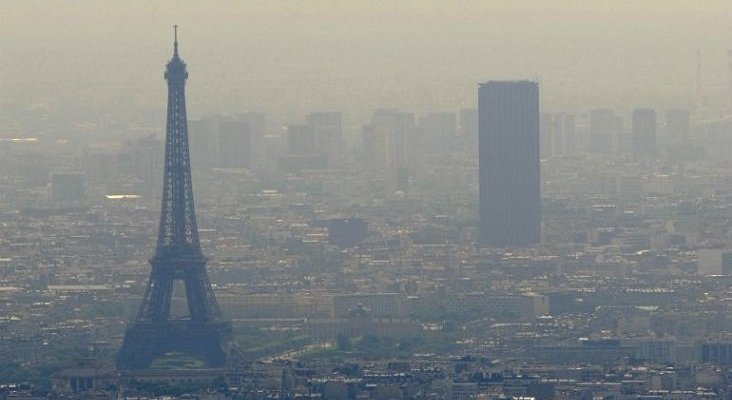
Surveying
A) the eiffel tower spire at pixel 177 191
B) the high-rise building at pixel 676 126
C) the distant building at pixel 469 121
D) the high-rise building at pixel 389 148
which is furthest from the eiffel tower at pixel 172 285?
the high-rise building at pixel 676 126

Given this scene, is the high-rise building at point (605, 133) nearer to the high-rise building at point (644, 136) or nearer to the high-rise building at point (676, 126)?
the high-rise building at point (644, 136)

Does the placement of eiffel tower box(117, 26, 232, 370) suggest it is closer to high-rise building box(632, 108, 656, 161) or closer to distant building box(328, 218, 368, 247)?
distant building box(328, 218, 368, 247)

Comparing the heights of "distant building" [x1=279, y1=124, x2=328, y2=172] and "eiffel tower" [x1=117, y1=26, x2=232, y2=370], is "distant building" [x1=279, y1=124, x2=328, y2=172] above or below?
above

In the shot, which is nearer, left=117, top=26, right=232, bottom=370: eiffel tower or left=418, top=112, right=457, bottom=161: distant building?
left=117, top=26, right=232, bottom=370: eiffel tower

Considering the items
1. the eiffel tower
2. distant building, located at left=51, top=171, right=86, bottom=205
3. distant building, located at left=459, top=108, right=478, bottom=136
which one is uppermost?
distant building, located at left=459, top=108, right=478, bottom=136

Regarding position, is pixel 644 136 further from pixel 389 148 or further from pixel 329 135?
pixel 329 135

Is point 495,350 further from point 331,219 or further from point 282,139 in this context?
→ point 282,139

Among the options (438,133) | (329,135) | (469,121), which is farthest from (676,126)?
(329,135)

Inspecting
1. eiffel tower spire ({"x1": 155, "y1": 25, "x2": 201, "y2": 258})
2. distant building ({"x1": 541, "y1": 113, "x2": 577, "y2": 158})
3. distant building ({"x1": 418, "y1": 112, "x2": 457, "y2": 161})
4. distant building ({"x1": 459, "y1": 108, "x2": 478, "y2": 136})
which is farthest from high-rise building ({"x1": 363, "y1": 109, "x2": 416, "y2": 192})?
eiffel tower spire ({"x1": 155, "y1": 25, "x2": 201, "y2": 258})

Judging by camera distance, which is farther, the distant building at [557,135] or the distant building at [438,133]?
the distant building at [438,133]
